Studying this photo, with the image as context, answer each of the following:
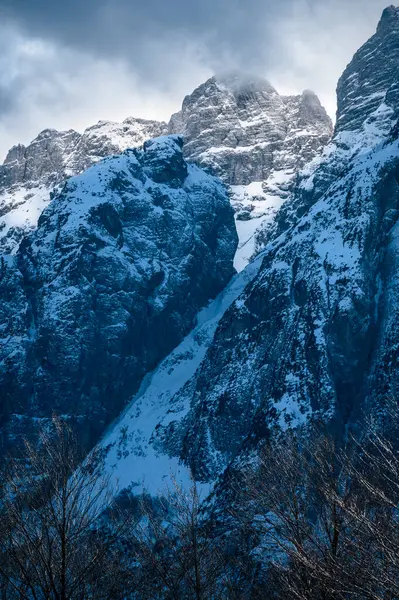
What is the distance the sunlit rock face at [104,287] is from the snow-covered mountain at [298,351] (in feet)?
40.1

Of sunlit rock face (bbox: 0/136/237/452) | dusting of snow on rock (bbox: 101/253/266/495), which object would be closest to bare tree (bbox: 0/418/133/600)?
dusting of snow on rock (bbox: 101/253/266/495)

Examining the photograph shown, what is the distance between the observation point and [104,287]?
14038 centimetres

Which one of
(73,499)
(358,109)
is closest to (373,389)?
(73,499)

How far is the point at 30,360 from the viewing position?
134 metres

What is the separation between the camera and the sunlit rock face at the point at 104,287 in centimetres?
13088

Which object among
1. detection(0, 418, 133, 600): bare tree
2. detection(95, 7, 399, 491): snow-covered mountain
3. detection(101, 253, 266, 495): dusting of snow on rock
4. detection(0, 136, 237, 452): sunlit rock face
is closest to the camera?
detection(0, 418, 133, 600): bare tree

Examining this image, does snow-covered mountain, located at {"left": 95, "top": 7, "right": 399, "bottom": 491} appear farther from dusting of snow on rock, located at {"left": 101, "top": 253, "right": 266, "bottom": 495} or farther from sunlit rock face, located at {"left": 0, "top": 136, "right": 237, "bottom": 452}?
sunlit rock face, located at {"left": 0, "top": 136, "right": 237, "bottom": 452}

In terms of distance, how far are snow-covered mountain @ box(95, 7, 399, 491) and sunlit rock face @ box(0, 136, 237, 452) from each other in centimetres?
1223

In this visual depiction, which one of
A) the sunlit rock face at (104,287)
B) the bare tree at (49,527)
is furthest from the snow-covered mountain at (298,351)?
the bare tree at (49,527)

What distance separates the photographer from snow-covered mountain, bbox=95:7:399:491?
87062 millimetres

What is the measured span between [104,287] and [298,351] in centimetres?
6043

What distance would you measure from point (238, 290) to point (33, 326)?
56170 millimetres

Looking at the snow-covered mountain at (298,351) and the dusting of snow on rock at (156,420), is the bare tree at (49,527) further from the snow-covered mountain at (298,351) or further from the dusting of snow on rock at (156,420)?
the dusting of snow on rock at (156,420)

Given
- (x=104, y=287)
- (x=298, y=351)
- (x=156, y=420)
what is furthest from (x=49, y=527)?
(x=104, y=287)
